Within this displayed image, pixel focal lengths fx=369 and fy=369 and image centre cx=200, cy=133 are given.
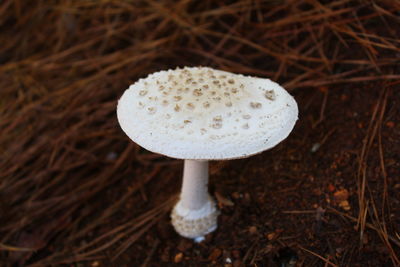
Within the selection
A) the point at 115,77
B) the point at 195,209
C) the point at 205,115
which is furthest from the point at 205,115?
the point at 115,77

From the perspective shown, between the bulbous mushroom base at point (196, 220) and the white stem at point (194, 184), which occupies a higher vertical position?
the white stem at point (194, 184)

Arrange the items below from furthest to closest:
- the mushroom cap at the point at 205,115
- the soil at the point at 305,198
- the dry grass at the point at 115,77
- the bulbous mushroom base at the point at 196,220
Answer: the dry grass at the point at 115,77
the bulbous mushroom base at the point at 196,220
the soil at the point at 305,198
the mushroom cap at the point at 205,115

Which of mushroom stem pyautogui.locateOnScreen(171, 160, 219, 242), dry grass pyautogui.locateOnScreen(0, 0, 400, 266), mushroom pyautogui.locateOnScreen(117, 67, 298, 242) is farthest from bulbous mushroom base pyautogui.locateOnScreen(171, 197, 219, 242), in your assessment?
mushroom pyautogui.locateOnScreen(117, 67, 298, 242)

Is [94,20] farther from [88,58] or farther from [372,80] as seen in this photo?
[372,80]

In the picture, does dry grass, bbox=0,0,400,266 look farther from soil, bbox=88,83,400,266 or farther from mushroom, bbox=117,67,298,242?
mushroom, bbox=117,67,298,242

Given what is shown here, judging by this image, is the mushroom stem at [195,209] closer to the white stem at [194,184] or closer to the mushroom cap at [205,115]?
the white stem at [194,184]

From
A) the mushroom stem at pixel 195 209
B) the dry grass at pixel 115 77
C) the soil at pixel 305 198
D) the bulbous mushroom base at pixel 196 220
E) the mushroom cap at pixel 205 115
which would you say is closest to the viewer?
the mushroom cap at pixel 205 115

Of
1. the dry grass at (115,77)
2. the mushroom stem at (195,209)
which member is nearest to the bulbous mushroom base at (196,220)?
the mushroom stem at (195,209)

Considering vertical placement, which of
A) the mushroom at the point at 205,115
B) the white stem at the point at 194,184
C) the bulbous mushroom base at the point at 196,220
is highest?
the mushroom at the point at 205,115

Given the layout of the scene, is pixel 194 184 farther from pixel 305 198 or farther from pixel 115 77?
pixel 115 77
